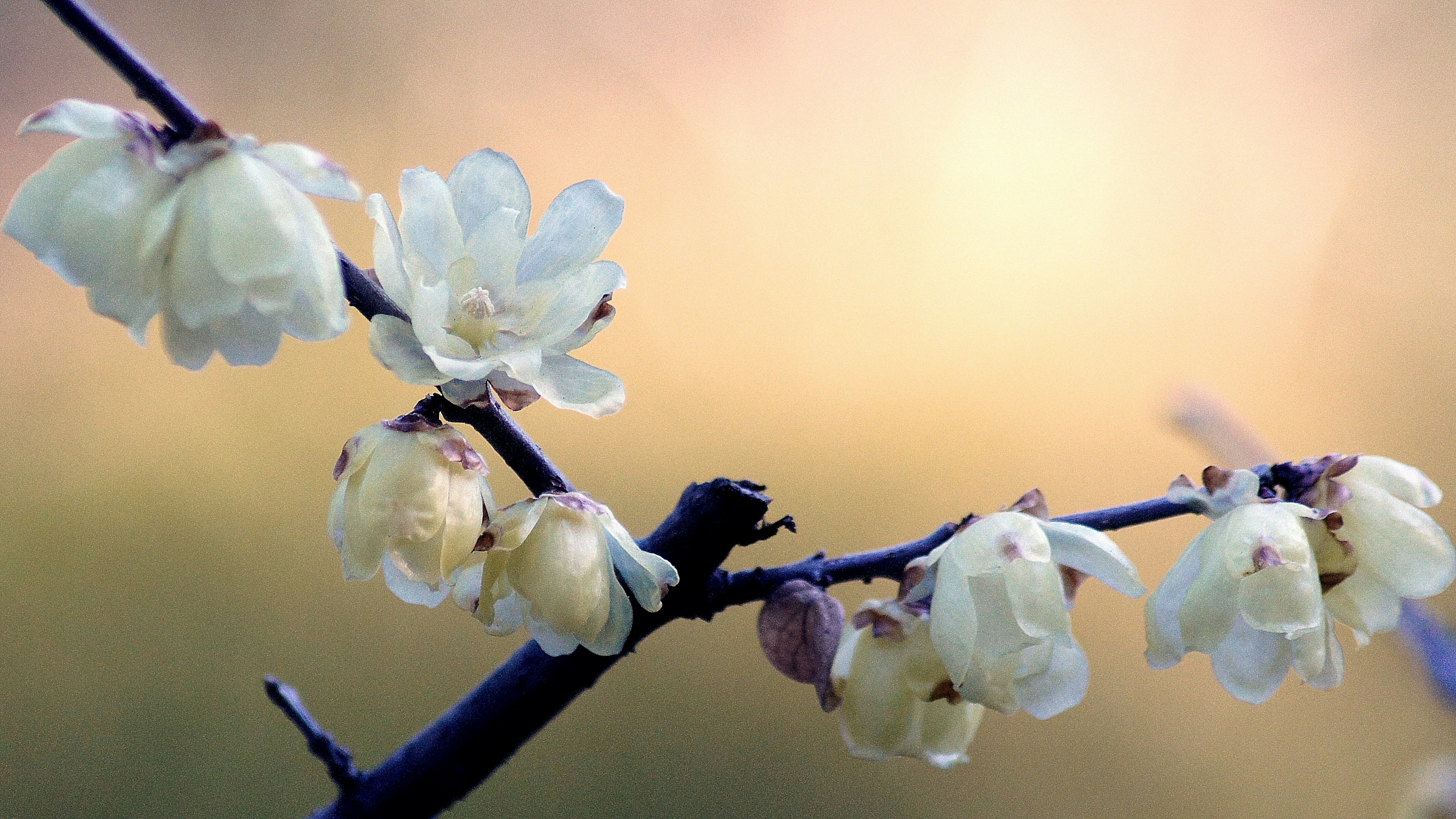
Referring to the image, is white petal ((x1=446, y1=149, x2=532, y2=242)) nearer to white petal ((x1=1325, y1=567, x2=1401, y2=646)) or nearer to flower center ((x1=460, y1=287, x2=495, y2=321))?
flower center ((x1=460, y1=287, x2=495, y2=321))

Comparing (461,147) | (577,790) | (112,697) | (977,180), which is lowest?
(577,790)

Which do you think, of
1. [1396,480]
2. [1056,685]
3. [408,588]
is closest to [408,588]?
[408,588]

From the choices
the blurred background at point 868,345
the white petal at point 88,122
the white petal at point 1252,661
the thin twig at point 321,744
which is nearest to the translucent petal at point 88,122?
the white petal at point 88,122

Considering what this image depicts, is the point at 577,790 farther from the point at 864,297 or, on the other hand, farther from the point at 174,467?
the point at 864,297

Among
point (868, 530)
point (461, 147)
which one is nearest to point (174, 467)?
point (461, 147)

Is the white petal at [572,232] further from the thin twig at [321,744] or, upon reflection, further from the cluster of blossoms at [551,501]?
the thin twig at [321,744]

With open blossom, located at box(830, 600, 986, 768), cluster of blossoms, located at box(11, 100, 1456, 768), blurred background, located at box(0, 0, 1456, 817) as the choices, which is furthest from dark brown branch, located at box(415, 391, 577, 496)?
blurred background, located at box(0, 0, 1456, 817)

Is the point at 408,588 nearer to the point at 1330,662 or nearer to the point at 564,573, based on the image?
the point at 564,573
